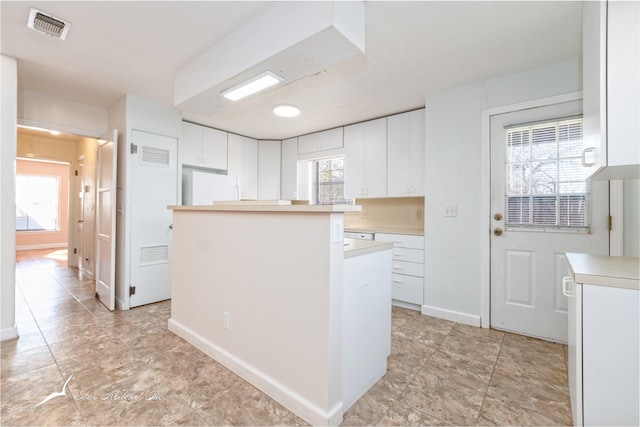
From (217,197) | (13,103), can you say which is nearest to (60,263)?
(217,197)

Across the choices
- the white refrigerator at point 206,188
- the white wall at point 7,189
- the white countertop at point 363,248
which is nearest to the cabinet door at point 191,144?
the white refrigerator at point 206,188

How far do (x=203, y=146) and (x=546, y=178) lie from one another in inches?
163

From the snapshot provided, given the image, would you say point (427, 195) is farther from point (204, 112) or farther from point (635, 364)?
point (204, 112)

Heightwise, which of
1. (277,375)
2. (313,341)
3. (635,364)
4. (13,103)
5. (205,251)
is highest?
(13,103)

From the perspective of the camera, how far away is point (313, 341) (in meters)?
1.50

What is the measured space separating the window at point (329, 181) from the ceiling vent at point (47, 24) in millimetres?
3339

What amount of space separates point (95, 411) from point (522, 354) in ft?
9.61

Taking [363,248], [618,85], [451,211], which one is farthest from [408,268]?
[618,85]

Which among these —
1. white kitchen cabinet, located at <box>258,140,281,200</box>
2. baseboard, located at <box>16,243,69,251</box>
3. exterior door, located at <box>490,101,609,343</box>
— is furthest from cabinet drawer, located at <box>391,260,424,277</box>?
baseboard, located at <box>16,243,69,251</box>

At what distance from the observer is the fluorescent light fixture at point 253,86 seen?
2.01m

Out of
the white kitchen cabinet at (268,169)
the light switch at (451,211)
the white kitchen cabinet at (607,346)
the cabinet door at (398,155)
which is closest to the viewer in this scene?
the white kitchen cabinet at (607,346)

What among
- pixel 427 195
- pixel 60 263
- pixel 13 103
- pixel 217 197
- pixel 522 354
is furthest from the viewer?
pixel 60 263

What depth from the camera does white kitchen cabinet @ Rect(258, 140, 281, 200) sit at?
16.4 ft

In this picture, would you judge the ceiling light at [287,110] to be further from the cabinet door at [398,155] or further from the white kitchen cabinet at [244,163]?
the white kitchen cabinet at [244,163]
